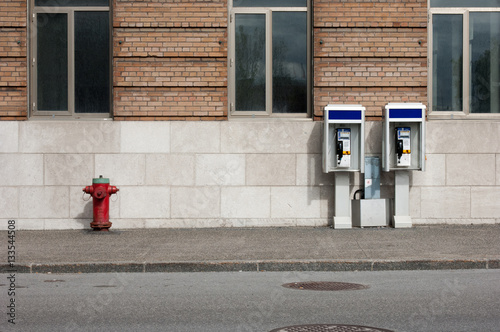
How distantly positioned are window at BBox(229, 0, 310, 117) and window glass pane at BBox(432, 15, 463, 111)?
2.73m

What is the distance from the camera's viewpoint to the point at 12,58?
15.1 meters

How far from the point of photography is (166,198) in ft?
49.3

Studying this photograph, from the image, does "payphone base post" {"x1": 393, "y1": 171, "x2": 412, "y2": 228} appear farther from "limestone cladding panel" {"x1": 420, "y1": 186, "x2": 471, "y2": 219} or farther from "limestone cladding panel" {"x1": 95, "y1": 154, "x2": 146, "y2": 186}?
"limestone cladding panel" {"x1": 95, "y1": 154, "x2": 146, "y2": 186}

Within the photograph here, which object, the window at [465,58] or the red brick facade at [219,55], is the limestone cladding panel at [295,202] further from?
the window at [465,58]

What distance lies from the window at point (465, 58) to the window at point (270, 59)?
2793mm

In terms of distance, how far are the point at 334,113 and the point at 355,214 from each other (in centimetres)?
212

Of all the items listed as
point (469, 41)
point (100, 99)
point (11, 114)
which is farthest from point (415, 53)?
point (11, 114)

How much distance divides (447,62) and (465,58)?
15.5 inches

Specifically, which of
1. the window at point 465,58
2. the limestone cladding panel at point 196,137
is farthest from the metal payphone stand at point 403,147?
the limestone cladding panel at point 196,137

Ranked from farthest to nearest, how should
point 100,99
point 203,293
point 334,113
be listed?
1. point 100,99
2. point 334,113
3. point 203,293

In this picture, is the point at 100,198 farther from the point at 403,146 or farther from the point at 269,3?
the point at 403,146

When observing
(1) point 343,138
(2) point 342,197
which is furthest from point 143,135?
(2) point 342,197

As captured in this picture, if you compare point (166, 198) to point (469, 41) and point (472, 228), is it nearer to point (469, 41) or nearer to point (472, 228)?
point (472, 228)

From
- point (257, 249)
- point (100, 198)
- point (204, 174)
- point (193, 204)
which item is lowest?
point (257, 249)
